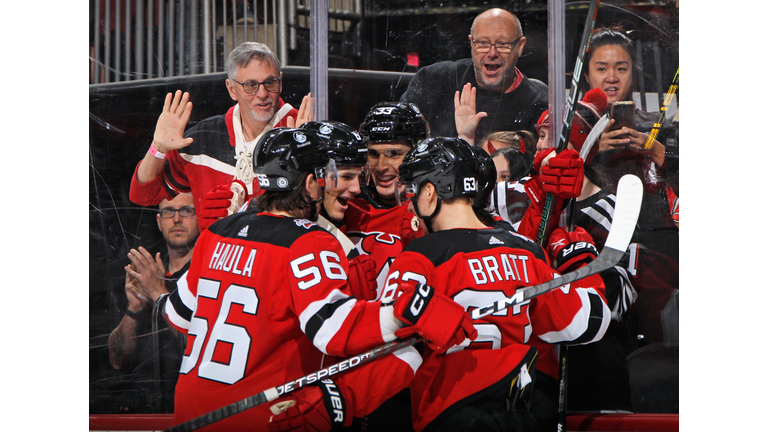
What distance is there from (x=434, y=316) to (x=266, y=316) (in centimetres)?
58

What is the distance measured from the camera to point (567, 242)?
273cm

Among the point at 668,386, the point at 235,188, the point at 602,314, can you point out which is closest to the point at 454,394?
the point at 602,314

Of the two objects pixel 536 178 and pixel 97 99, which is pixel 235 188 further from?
pixel 536 178

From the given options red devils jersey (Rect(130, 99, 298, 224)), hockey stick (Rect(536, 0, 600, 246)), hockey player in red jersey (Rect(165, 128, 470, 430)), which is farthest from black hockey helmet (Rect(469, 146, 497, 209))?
red devils jersey (Rect(130, 99, 298, 224))

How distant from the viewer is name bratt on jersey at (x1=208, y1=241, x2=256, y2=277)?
6.65 feet

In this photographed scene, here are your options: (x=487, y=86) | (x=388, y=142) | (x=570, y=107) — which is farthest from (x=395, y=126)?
(x=570, y=107)

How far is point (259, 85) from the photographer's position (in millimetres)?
3486

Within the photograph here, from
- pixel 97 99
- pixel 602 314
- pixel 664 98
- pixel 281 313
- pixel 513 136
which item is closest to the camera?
pixel 281 313

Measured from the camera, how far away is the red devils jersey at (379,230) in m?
2.73

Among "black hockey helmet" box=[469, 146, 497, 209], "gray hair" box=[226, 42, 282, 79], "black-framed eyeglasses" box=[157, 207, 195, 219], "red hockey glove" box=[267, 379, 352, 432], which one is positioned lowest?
"red hockey glove" box=[267, 379, 352, 432]

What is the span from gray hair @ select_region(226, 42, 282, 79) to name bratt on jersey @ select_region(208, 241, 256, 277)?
1.70m

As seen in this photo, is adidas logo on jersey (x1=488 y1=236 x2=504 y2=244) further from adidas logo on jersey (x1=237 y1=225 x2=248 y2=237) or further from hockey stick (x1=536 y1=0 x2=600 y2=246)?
adidas logo on jersey (x1=237 y1=225 x2=248 y2=237)

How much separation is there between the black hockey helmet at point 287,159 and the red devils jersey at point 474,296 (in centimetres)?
48

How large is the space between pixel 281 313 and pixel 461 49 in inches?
80.5
